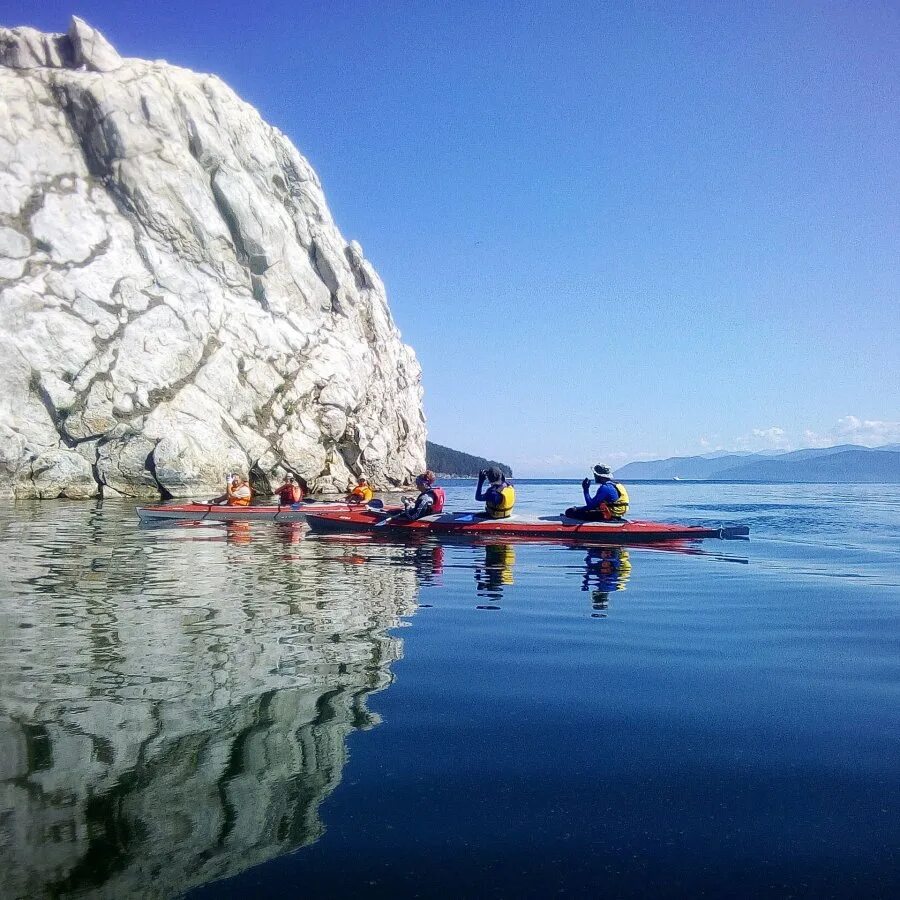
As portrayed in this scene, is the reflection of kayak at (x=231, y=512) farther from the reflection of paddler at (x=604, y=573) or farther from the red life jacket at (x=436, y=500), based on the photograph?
the reflection of paddler at (x=604, y=573)

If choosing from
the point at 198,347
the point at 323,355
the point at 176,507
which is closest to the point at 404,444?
the point at 323,355

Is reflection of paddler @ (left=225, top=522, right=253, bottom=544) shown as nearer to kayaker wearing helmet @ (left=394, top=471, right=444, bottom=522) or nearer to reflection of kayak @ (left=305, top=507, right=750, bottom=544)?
reflection of kayak @ (left=305, top=507, right=750, bottom=544)

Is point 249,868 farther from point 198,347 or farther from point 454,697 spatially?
point 198,347

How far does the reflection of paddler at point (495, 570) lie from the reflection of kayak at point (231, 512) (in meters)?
8.28

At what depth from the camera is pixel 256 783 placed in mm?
3768

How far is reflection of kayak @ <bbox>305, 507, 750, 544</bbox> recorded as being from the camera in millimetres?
17766

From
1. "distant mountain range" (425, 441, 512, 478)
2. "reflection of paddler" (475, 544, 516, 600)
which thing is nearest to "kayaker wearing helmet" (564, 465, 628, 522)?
"reflection of paddler" (475, 544, 516, 600)

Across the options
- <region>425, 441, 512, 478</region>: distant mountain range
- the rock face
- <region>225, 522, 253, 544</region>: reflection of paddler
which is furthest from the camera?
<region>425, 441, 512, 478</region>: distant mountain range

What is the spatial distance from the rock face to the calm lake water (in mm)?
33266

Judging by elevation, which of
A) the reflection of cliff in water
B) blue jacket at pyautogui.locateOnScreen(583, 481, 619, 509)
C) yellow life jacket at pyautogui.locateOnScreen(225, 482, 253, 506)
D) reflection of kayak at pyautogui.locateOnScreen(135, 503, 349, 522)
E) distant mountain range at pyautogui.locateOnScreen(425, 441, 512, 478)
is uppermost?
distant mountain range at pyautogui.locateOnScreen(425, 441, 512, 478)

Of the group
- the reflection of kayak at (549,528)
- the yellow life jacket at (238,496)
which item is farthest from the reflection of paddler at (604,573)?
the yellow life jacket at (238,496)

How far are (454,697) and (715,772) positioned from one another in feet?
6.49

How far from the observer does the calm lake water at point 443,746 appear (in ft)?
10.0

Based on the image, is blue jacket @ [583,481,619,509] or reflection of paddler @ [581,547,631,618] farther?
blue jacket @ [583,481,619,509]
